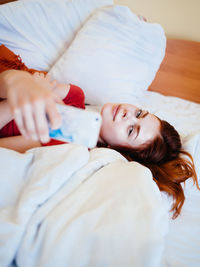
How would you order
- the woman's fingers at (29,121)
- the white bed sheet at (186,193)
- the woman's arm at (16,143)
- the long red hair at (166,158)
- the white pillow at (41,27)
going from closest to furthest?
the woman's fingers at (29,121) → the white bed sheet at (186,193) → the woman's arm at (16,143) → the long red hair at (166,158) → the white pillow at (41,27)

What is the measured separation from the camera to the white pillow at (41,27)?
121cm

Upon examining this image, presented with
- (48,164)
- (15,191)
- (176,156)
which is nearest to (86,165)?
(48,164)

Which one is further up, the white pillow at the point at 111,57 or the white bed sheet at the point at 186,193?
the white pillow at the point at 111,57

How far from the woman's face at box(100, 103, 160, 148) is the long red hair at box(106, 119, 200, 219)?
44 millimetres

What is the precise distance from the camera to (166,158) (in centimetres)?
106

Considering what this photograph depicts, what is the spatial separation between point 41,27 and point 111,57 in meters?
0.48

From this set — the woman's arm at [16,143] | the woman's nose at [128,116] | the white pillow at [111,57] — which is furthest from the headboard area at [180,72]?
the woman's arm at [16,143]

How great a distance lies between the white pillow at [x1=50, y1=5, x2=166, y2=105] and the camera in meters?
1.22

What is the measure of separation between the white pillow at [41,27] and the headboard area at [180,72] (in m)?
0.69

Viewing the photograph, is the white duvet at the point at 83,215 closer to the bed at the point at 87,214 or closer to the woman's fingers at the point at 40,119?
the bed at the point at 87,214

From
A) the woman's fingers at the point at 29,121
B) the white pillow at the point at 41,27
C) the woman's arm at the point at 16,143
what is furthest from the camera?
the white pillow at the point at 41,27

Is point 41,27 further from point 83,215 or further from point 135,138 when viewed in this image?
point 83,215

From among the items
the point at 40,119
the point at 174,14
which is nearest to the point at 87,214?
the point at 40,119

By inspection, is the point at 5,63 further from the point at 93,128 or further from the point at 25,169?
the point at 93,128
